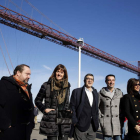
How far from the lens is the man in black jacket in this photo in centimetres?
213

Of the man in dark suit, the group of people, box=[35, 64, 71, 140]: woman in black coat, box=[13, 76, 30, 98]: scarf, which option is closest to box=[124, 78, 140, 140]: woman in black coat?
the group of people

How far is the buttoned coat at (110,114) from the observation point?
3.46 meters

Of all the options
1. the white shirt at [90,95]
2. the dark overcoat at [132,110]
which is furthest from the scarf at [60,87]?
the dark overcoat at [132,110]

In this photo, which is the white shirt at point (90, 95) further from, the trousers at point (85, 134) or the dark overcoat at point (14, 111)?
the dark overcoat at point (14, 111)

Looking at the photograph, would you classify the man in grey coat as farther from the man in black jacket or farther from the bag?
the man in black jacket

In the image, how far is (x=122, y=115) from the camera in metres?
3.39

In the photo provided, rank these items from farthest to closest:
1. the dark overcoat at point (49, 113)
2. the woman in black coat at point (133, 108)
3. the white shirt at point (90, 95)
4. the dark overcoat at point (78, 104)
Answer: the white shirt at point (90, 95) → the dark overcoat at point (78, 104) → the woman in black coat at point (133, 108) → the dark overcoat at point (49, 113)

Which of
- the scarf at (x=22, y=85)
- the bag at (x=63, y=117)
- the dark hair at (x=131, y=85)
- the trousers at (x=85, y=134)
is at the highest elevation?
the dark hair at (x=131, y=85)

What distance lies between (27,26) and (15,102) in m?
30.3

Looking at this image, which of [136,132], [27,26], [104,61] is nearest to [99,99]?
[136,132]

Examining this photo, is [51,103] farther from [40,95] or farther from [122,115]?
[122,115]

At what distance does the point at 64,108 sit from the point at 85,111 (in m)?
0.53

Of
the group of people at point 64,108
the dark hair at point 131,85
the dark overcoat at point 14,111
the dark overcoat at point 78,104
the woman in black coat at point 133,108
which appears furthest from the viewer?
the dark overcoat at point 78,104

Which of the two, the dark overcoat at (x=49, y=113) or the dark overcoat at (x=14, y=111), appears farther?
the dark overcoat at (x=49, y=113)
